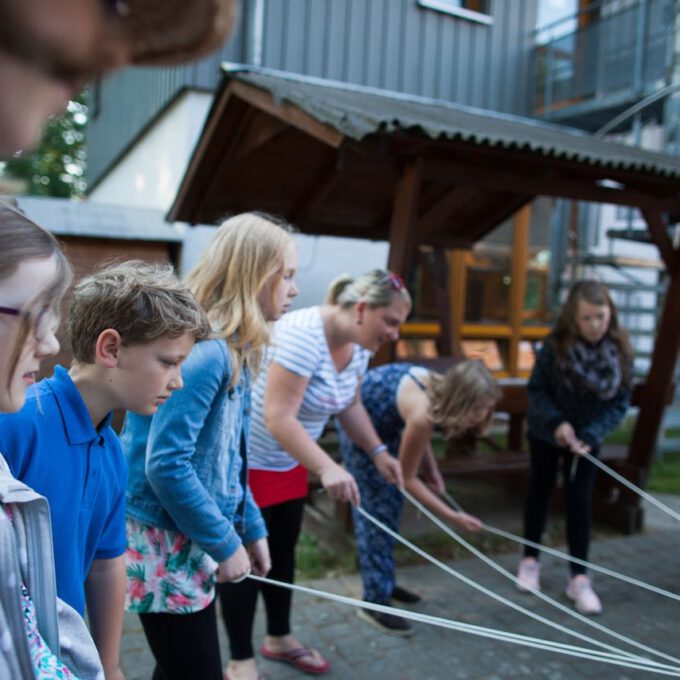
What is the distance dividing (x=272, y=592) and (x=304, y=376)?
1027 millimetres

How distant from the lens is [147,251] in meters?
7.56

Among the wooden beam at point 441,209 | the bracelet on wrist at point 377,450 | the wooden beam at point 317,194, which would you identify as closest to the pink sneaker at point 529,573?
the bracelet on wrist at point 377,450

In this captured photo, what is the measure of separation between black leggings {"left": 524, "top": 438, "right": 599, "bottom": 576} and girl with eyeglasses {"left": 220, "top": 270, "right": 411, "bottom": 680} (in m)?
1.32

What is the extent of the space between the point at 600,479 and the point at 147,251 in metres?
5.12

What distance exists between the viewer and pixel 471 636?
3576 mm

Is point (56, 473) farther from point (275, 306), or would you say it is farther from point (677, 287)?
point (677, 287)

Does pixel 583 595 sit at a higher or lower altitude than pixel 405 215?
lower

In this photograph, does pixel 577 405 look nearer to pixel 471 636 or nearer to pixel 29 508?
pixel 471 636

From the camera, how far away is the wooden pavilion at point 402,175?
3965 mm

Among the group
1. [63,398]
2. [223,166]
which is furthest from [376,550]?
[223,166]

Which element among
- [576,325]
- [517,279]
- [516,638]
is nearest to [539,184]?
[576,325]

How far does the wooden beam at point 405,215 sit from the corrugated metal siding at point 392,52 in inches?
175

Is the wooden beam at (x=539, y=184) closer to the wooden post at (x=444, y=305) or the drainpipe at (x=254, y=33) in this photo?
the wooden post at (x=444, y=305)

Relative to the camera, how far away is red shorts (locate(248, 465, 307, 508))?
9.32 ft
